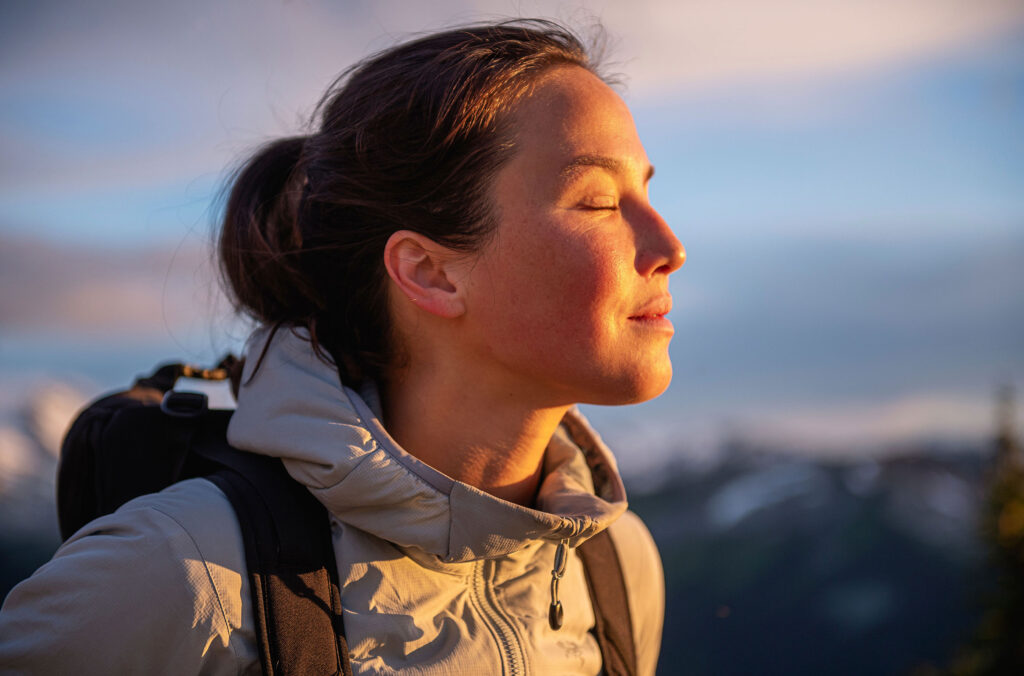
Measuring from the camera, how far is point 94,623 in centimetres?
127

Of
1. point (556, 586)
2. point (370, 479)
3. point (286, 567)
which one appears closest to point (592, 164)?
point (370, 479)

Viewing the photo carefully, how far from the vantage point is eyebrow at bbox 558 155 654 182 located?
164 centimetres

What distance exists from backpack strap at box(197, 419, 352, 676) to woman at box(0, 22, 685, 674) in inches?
1.5

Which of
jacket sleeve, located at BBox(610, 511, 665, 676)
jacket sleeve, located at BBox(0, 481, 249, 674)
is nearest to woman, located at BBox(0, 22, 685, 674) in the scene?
jacket sleeve, located at BBox(0, 481, 249, 674)

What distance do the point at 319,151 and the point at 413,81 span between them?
29 cm

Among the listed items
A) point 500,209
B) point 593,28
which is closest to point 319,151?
point 500,209

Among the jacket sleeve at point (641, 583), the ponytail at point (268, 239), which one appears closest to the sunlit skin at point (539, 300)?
the ponytail at point (268, 239)

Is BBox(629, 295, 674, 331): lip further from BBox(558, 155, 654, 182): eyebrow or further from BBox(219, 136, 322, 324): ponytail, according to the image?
BBox(219, 136, 322, 324): ponytail

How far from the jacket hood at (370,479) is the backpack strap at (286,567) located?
44mm

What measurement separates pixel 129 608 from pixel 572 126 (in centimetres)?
126

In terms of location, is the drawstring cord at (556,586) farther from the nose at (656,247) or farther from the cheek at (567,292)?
the nose at (656,247)

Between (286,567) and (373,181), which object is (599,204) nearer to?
(373,181)

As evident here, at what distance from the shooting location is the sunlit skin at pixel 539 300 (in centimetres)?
159

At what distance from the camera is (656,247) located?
1651mm
